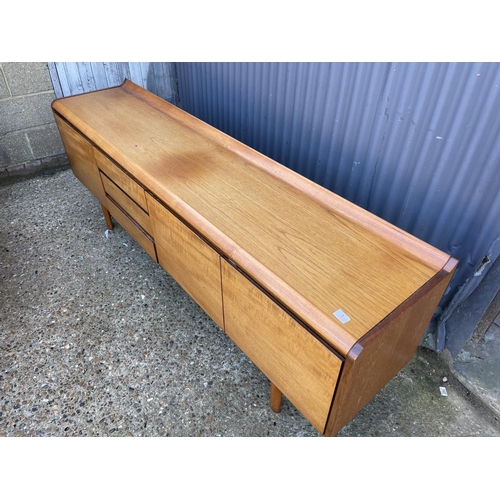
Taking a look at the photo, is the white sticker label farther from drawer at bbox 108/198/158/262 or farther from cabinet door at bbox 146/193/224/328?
drawer at bbox 108/198/158/262

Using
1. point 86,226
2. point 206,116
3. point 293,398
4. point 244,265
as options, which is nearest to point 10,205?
point 86,226

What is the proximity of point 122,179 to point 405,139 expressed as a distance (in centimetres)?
110

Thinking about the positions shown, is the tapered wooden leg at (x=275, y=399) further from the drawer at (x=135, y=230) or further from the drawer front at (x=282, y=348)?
the drawer at (x=135, y=230)

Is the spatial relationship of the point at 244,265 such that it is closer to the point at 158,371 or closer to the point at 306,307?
the point at 306,307

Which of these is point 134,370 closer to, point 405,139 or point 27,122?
point 405,139

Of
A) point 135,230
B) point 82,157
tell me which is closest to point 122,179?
point 135,230

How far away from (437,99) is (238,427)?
4.15 ft

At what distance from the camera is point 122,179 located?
165 cm

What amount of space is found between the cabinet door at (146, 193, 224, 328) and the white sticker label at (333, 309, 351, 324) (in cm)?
41

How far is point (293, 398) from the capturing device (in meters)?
1.16

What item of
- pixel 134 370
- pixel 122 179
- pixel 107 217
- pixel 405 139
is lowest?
pixel 134 370

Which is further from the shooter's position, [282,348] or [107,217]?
[107,217]

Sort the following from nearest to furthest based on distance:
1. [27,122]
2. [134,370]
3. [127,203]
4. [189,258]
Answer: [189,258], [134,370], [127,203], [27,122]

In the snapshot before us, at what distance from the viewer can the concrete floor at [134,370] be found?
1388 millimetres
